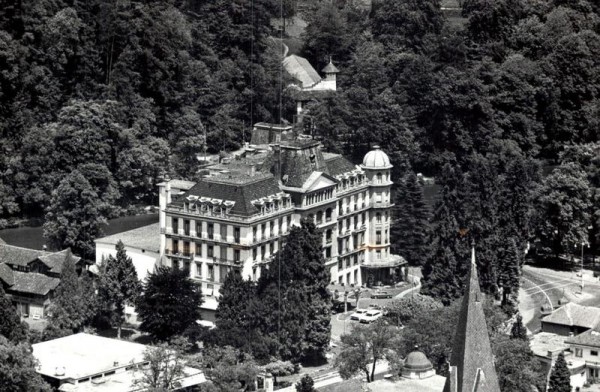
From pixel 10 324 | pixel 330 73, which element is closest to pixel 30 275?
pixel 10 324

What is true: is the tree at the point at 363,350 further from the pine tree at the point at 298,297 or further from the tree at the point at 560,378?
the tree at the point at 560,378

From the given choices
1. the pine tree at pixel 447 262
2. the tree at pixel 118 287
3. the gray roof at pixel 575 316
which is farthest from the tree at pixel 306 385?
the gray roof at pixel 575 316

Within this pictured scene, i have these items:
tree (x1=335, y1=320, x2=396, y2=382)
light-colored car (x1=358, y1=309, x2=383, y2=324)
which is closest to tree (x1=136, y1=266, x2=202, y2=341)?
tree (x1=335, y1=320, x2=396, y2=382)

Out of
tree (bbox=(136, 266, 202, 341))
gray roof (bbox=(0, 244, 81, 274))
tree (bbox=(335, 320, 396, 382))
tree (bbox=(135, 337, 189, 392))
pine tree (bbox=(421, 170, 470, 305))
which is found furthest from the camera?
gray roof (bbox=(0, 244, 81, 274))

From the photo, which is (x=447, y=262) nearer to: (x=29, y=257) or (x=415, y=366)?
(x=415, y=366)

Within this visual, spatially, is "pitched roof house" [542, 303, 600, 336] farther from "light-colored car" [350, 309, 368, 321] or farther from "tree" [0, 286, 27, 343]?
"tree" [0, 286, 27, 343]

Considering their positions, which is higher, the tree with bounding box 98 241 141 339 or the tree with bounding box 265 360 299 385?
the tree with bounding box 98 241 141 339
